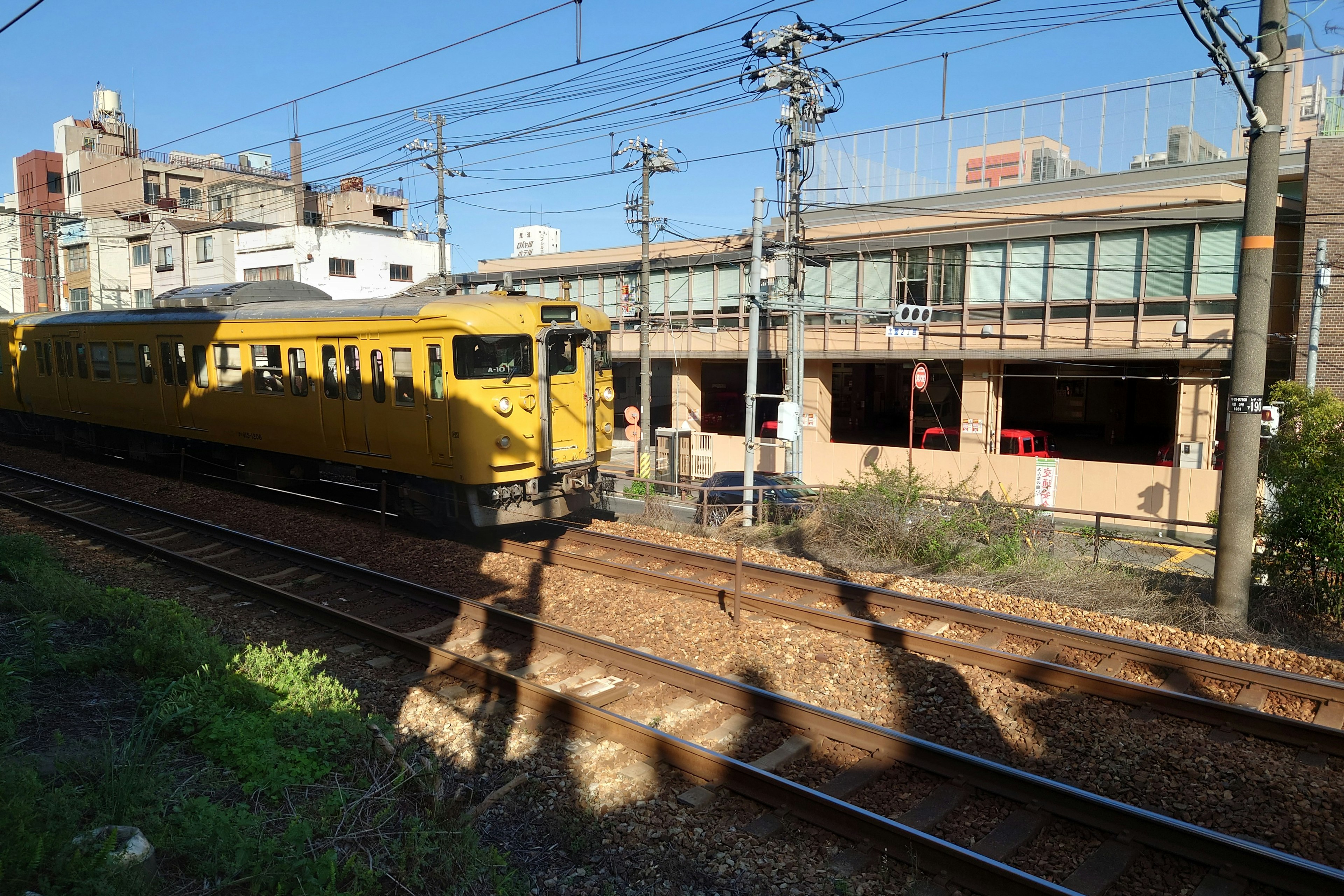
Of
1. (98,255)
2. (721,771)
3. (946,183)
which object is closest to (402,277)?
(98,255)

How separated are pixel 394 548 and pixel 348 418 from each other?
2011 mm

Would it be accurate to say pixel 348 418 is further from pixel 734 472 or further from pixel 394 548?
pixel 734 472

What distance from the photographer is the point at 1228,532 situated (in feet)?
29.3

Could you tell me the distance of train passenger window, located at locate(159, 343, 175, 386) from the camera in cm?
1562

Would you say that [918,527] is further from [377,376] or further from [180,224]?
[180,224]

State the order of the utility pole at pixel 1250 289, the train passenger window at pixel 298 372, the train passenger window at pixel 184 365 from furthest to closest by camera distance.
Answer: the train passenger window at pixel 184 365
the train passenger window at pixel 298 372
the utility pole at pixel 1250 289

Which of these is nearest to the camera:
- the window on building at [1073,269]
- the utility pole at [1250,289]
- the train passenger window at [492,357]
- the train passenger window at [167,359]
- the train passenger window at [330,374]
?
the utility pole at [1250,289]

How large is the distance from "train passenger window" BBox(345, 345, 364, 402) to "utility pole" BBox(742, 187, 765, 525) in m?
6.62

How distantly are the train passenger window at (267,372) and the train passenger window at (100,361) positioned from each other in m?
5.55

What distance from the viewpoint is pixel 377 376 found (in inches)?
473

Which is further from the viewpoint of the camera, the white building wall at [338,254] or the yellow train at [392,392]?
the white building wall at [338,254]

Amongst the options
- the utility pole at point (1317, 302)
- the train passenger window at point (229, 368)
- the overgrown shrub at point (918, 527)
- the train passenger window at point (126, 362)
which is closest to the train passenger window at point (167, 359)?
the train passenger window at point (126, 362)

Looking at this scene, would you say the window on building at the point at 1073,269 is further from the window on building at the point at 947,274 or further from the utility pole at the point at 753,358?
the utility pole at the point at 753,358

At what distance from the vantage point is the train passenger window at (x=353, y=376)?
1224 centimetres
